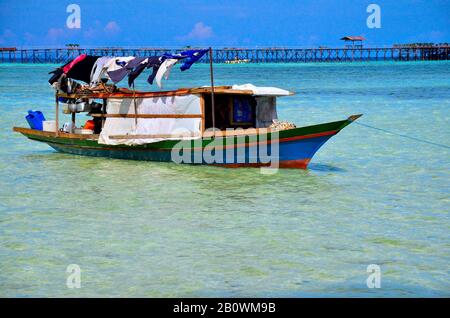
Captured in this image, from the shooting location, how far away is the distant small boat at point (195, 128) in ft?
53.6

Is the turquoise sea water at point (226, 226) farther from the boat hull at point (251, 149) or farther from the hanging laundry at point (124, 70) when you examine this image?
the hanging laundry at point (124, 70)

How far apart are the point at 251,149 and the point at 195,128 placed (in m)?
1.52

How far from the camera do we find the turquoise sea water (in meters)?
9.24

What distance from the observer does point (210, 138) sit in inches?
656

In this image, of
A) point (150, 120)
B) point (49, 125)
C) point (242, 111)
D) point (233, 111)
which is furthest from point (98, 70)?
point (242, 111)

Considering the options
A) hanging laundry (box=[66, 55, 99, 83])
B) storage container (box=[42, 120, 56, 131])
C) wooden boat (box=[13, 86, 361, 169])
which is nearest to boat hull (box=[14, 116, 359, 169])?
wooden boat (box=[13, 86, 361, 169])

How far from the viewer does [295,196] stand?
14523 millimetres

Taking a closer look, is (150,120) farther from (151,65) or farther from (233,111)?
(233,111)

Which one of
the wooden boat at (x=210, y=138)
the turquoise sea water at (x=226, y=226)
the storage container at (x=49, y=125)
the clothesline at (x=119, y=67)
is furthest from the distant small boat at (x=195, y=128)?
the storage container at (x=49, y=125)

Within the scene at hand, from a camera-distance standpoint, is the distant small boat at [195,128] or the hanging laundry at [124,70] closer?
the distant small boat at [195,128]

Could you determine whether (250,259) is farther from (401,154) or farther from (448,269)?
(401,154)

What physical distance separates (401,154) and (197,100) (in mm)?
6862

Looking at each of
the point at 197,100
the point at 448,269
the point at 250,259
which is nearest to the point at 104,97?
the point at 197,100

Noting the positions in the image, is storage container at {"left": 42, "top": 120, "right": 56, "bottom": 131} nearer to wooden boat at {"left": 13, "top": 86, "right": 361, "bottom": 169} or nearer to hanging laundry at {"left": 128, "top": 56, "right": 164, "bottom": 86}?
wooden boat at {"left": 13, "top": 86, "right": 361, "bottom": 169}
